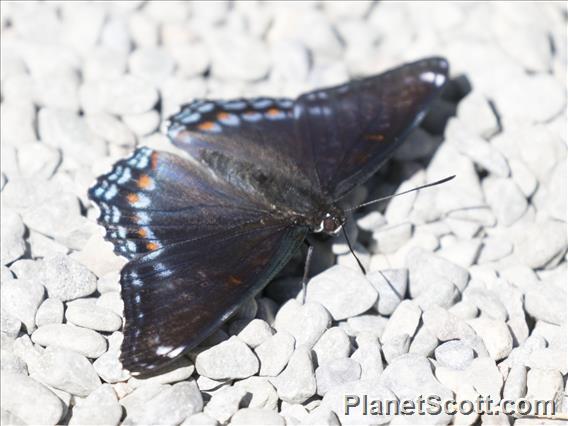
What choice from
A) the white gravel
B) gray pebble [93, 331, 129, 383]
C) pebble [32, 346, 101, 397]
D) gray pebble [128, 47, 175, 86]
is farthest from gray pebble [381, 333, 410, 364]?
gray pebble [128, 47, 175, 86]

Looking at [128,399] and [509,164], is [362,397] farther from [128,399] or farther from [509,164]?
[509,164]

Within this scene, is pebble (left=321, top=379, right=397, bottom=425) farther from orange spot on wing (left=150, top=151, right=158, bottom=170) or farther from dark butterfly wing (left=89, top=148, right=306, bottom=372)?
orange spot on wing (left=150, top=151, right=158, bottom=170)

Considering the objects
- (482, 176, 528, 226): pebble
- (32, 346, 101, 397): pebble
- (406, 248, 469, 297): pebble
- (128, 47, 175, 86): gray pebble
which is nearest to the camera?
(32, 346, 101, 397): pebble

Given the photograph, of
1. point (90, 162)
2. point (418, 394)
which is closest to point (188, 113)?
point (90, 162)

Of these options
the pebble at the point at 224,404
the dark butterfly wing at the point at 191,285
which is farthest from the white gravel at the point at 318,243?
the dark butterfly wing at the point at 191,285

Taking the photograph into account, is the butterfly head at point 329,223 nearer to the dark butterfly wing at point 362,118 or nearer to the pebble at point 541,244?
the dark butterfly wing at point 362,118
